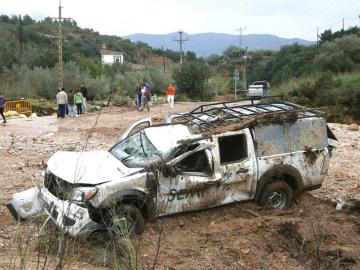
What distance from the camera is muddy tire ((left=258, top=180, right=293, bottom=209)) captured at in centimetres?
904

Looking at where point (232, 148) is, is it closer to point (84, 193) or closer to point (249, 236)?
point (249, 236)

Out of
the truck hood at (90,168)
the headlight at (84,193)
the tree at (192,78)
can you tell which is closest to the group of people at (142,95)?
the tree at (192,78)

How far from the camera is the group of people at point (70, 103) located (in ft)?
79.9

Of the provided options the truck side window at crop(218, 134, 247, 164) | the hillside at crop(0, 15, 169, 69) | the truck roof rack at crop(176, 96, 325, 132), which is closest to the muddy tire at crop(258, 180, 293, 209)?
the truck side window at crop(218, 134, 247, 164)

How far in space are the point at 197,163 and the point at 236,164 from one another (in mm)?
694

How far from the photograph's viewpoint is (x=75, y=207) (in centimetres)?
710

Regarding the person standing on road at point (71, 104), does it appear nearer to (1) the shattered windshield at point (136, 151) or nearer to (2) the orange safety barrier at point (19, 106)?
(2) the orange safety barrier at point (19, 106)

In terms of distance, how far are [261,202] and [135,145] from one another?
237 cm

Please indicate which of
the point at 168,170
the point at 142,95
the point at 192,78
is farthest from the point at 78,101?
the point at 168,170

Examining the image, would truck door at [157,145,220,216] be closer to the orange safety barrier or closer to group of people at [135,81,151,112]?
group of people at [135,81,151,112]

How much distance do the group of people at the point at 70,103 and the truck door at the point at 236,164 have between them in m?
16.5

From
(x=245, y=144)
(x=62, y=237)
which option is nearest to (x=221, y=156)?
(x=245, y=144)

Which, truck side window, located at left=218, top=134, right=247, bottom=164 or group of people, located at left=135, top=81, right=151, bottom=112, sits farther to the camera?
group of people, located at left=135, top=81, right=151, bottom=112

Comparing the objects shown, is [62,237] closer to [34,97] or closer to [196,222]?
[196,222]
